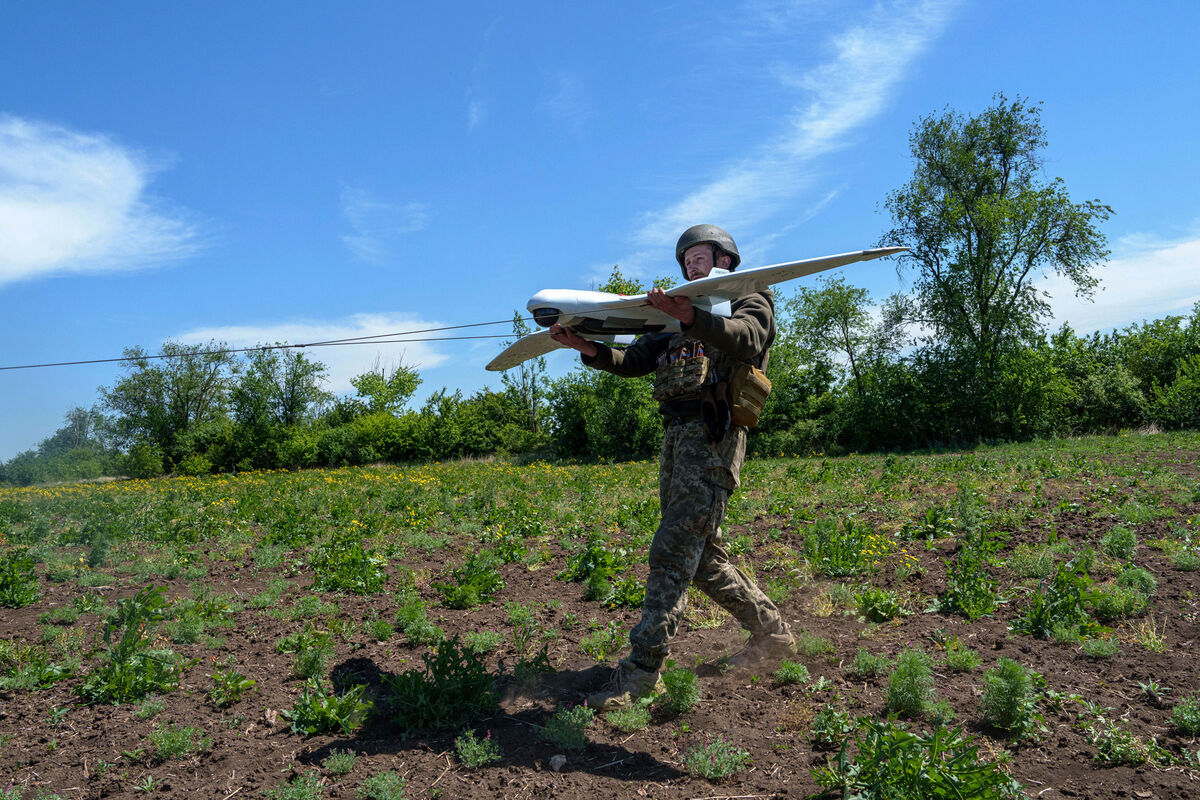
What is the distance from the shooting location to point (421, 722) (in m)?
3.77

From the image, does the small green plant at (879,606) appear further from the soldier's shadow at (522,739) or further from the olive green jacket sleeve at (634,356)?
the olive green jacket sleeve at (634,356)

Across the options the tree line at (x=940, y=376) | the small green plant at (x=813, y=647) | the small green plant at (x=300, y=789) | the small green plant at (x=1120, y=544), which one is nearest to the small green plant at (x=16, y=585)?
the small green plant at (x=300, y=789)

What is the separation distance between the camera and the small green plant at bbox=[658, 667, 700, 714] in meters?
3.88

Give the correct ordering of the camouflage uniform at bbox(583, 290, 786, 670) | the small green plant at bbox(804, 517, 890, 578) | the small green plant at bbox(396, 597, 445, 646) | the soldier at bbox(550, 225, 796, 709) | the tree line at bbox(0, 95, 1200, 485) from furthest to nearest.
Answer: the tree line at bbox(0, 95, 1200, 485), the small green plant at bbox(804, 517, 890, 578), the small green plant at bbox(396, 597, 445, 646), the camouflage uniform at bbox(583, 290, 786, 670), the soldier at bbox(550, 225, 796, 709)

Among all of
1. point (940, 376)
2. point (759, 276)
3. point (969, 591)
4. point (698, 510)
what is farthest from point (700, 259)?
point (940, 376)

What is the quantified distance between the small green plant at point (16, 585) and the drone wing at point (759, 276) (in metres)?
6.80

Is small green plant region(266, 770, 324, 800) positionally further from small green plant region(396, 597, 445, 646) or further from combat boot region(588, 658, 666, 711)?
small green plant region(396, 597, 445, 646)

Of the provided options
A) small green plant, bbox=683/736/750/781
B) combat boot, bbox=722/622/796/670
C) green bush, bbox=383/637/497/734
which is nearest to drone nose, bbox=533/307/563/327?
green bush, bbox=383/637/497/734

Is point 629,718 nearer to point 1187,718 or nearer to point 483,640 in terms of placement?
point 483,640

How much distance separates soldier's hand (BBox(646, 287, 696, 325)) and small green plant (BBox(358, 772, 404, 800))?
2.62 m

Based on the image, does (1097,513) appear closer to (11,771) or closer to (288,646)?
(288,646)

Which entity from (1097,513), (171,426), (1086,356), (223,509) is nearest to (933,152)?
(1086,356)

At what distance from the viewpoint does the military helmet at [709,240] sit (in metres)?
4.44

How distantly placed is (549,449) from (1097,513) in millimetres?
33497
